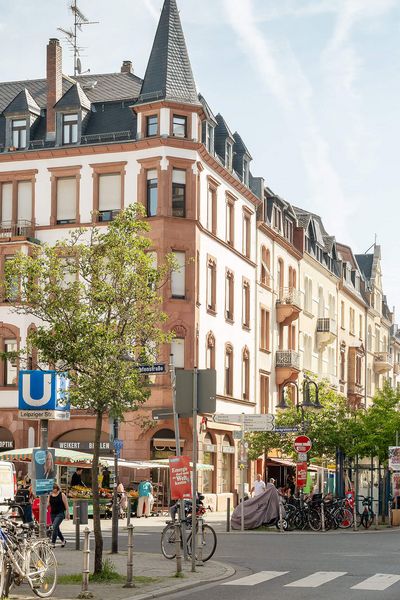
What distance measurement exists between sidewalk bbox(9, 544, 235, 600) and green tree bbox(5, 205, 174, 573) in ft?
3.55

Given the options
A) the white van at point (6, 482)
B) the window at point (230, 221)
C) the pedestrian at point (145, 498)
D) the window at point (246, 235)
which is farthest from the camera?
the window at point (246, 235)

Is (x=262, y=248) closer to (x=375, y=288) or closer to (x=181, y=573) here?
(x=375, y=288)

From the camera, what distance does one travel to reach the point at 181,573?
20359 millimetres

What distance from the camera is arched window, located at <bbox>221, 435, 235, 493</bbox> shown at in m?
55.5

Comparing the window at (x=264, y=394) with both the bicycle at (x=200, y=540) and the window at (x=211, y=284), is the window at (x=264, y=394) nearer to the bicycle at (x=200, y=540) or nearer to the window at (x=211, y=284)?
the window at (x=211, y=284)

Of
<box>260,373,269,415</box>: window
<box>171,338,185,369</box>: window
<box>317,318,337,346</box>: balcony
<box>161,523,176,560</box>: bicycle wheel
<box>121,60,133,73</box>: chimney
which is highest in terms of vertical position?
<box>121,60,133,73</box>: chimney

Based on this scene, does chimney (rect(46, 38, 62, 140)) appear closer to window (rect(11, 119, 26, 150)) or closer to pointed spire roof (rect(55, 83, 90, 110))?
pointed spire roof (rect(55, 83, 90, 110))

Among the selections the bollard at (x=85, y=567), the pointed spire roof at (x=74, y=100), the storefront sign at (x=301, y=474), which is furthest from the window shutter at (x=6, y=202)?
the bollard at (x=85, y=567)

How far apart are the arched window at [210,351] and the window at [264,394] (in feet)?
26.9

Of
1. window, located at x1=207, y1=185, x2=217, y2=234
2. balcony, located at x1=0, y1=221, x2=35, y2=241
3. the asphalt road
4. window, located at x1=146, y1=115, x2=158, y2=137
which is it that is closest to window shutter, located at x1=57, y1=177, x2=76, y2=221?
balcony, located at x1=0, y1=221, x2=35, y2=241

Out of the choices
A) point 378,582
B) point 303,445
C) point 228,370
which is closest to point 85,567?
point 378,582

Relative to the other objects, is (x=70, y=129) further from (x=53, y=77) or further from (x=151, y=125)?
(x=151, y=125)

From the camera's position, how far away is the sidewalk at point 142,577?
1711 cm

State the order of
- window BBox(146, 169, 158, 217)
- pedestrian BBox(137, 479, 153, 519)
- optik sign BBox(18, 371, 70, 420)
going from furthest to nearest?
window BBox(146, 169, 158, 217) → pedestrian BBox(137, 479, 153, 519) → optik sign BBox(18, 371, 70, 420)
